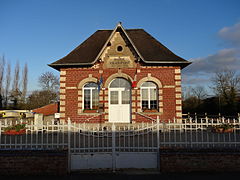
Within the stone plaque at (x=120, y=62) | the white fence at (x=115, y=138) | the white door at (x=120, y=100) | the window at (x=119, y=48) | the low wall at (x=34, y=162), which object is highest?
the window at (x=119, y=48)

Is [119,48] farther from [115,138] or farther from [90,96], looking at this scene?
[115,138]

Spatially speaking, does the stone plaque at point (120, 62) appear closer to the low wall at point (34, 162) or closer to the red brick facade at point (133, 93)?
the red brick facade at point (133, 93)

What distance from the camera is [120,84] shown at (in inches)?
455

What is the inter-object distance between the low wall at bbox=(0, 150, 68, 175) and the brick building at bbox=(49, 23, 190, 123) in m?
6.25

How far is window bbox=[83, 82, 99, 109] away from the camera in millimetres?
11516

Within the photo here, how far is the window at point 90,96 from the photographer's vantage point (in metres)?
11.5

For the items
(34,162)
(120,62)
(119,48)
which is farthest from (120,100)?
(34,162)

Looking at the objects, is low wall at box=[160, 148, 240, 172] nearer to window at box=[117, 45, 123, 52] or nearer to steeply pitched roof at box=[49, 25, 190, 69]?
steeply pitched roof at box=[49, 25, 190, 69]

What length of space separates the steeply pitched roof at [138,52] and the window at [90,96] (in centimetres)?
157

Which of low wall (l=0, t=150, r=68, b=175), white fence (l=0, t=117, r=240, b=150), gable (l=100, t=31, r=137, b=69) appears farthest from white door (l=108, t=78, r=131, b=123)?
low wall (l=0, t=150, r=68, b=175)

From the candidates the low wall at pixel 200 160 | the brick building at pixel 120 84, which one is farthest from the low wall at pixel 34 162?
the brick building at pixel 120 84

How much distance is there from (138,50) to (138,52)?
4.52 feet

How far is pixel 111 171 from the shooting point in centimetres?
491

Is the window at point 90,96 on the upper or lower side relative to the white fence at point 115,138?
upper
